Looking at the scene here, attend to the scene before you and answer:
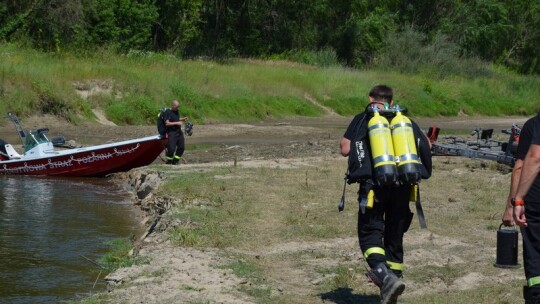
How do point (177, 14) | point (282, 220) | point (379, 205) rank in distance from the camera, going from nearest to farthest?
point (379, 205) → point (282, 220) → point (177, 14)

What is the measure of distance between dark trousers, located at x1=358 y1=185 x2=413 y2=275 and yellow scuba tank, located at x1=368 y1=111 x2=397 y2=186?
207 millimetres

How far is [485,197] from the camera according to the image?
15.1 m

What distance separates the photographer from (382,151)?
7738 millimetres

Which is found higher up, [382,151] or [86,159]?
[382,151]

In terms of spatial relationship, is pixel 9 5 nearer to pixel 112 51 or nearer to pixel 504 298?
pixel 112 51

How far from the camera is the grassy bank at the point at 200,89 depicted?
A: 108ft

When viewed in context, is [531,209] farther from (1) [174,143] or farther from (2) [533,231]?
(1) [174,143]

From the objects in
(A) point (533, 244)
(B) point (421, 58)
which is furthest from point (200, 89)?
(A) point (533, 244)

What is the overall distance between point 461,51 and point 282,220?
186 ft

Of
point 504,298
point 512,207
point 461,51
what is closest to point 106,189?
point 504,298

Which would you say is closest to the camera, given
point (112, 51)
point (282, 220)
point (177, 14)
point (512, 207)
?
point (512, 207)

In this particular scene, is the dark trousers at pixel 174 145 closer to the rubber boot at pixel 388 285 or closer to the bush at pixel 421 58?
the rubber boot at pixel 388 285

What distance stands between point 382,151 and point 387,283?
1.08m

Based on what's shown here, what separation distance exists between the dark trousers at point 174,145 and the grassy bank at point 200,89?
1156 centimetres
